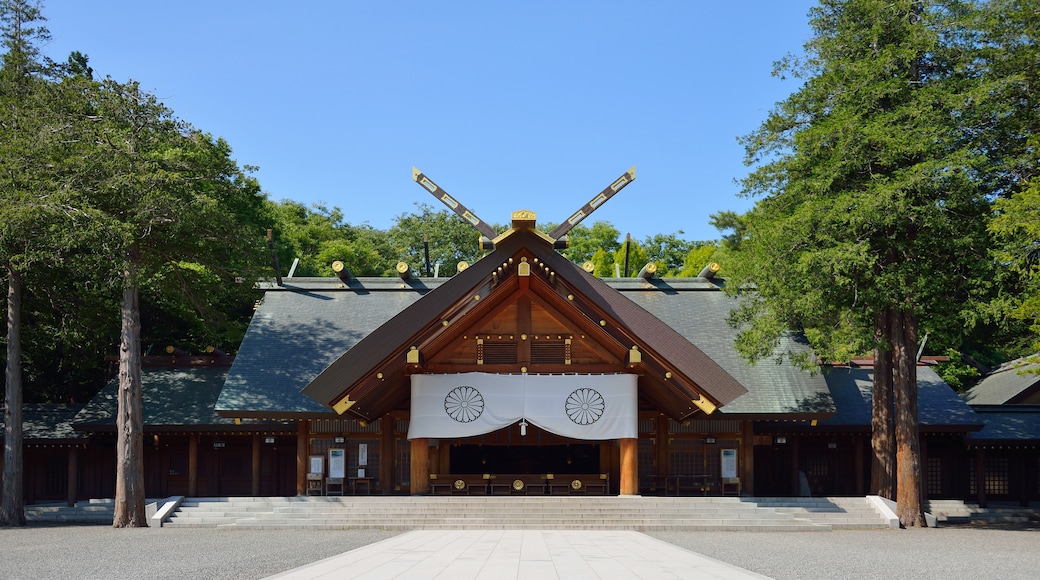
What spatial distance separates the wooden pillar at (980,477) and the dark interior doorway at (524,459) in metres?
10.0

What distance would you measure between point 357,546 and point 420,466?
590 cm

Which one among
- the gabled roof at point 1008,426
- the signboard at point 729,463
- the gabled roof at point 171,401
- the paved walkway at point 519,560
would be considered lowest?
the paved walkway at point 519,560

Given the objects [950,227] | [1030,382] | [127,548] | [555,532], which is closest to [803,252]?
[950,227]

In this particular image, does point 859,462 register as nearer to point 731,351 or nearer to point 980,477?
point 980,477

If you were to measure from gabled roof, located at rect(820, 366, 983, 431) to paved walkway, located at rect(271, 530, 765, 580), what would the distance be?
1029 centimetres

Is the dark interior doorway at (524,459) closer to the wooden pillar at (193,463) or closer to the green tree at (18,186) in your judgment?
the wooden pillar at (193,463)

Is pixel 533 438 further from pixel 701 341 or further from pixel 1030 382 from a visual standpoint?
pixel 1030 382

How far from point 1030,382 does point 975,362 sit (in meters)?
5.66

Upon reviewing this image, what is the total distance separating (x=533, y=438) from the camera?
69.7 feet

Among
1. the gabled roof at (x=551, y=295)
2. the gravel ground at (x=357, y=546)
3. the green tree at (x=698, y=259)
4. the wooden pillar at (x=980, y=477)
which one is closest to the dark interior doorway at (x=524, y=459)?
the gabled roof at (x=551, y=295)

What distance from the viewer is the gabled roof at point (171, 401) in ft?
71.6

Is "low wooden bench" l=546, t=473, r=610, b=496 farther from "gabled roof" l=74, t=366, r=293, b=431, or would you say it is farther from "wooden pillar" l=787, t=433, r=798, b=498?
"gabled roof" l=74, t=366, r=293, b=431

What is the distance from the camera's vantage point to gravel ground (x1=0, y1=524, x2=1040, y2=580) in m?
10.5

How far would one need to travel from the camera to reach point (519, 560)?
11.0 m
